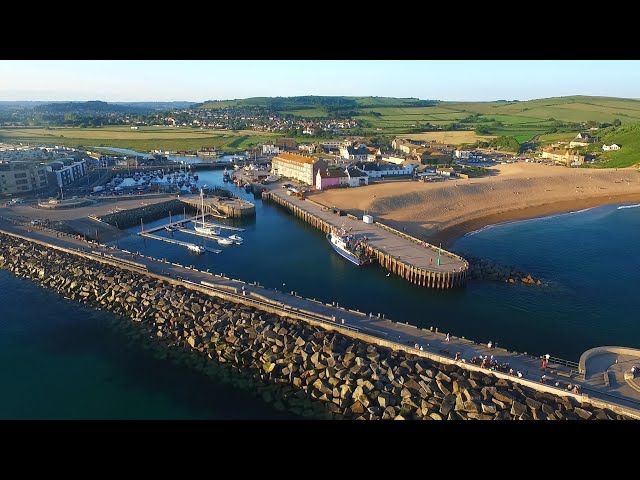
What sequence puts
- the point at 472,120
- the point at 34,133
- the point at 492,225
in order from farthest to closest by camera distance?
the point at 472,120
the point at 34,133
the point at 492,225

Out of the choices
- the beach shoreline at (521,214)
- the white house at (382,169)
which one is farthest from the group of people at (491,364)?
the white house at (382,169)

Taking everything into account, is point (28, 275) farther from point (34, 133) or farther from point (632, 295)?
point (34, 133)

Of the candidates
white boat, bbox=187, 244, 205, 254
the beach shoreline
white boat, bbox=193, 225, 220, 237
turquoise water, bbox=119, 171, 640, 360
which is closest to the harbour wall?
Answer: turquoise water, bbox=119, 171, 640, 360

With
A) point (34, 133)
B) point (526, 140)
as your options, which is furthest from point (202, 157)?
point (526, 140)

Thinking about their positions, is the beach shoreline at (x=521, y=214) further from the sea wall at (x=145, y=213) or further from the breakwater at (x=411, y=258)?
the sea wall at (x=145, y=213)

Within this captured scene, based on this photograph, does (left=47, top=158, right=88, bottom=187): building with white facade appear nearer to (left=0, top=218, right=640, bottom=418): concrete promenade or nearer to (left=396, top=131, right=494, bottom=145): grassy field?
(left=0, top=218, right=640, bottom=418): concrete promenade
